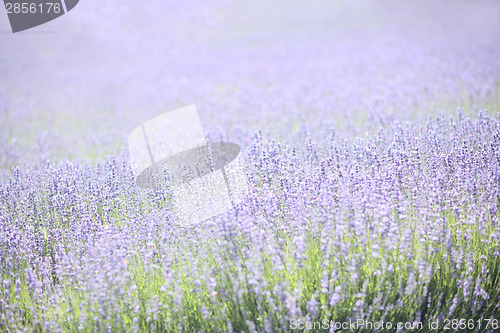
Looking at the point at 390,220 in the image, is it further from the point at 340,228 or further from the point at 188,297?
the point at 188,297

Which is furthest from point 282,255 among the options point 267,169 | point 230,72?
point 230,72

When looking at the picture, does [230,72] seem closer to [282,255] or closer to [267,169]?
[267,169]

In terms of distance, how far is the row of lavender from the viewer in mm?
1826

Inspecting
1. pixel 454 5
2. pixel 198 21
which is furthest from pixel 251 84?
pixel 454 5

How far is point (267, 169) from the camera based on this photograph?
2.97 m

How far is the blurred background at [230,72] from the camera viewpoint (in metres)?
5.24

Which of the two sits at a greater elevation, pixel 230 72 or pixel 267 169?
pixel 267 169

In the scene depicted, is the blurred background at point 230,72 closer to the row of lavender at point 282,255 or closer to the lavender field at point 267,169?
the lavender field at point 267,169

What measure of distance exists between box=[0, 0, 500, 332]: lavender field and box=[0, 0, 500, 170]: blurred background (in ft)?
0.14

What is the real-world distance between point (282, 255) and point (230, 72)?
22.9 feet

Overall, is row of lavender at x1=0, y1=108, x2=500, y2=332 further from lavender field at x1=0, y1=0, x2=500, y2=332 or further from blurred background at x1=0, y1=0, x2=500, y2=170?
blurred background at x1=0, y1=0, x2=500, y2=170

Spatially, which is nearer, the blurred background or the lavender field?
the lavender field

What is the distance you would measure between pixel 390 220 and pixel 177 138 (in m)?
2.90

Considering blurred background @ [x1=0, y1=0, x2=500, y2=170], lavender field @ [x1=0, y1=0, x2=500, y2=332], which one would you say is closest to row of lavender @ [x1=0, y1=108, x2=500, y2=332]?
lavender field @ [x1=0, y1=0, x2=500, y2=332]
